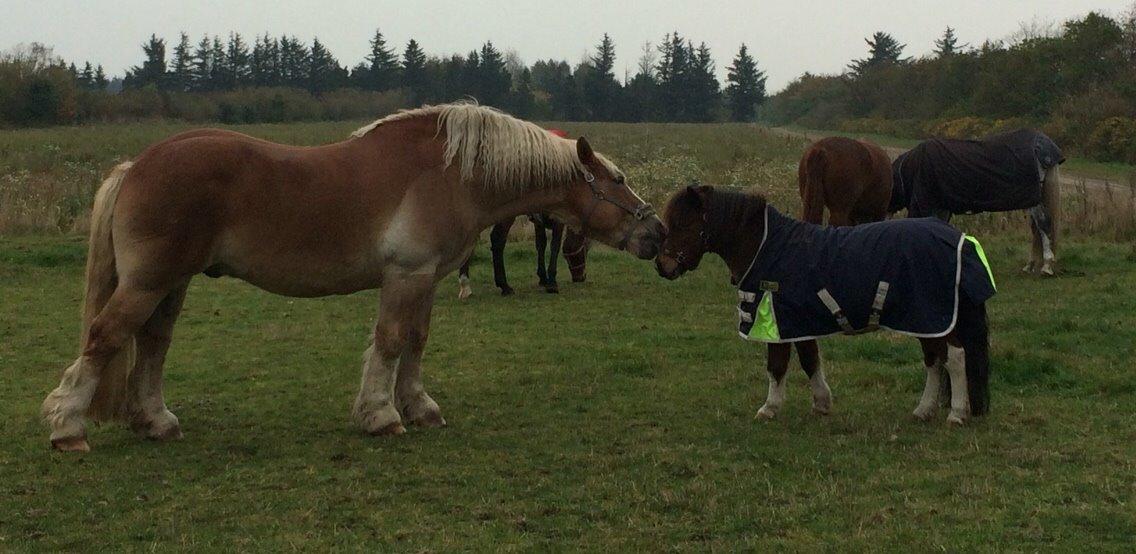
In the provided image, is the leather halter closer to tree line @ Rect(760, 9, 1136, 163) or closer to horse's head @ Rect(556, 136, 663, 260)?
horse's head @ Rect(556, 136, 663, 260)

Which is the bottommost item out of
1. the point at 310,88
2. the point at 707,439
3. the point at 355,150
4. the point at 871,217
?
the point at 707,439

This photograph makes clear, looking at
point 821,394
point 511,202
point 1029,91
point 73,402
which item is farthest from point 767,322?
point 1029,91

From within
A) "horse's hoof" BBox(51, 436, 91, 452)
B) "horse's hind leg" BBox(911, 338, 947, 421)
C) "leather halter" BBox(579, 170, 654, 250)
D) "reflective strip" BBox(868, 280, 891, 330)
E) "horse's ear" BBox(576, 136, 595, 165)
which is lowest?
"horse's hoof" BBox(51, 436, 91, 452)

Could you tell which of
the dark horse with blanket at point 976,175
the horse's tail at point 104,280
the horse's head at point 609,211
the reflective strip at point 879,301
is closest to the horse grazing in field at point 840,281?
the reflective strip at point 879,301

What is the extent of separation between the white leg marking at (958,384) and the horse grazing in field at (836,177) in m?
5.09

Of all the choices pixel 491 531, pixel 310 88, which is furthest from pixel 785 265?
pixel 310 88

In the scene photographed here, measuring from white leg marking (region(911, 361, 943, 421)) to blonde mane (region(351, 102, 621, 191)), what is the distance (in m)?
2.31

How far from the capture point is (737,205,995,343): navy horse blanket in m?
5.95

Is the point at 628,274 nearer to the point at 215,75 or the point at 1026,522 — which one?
the point at 1026,522

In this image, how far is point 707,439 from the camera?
20.2 feet

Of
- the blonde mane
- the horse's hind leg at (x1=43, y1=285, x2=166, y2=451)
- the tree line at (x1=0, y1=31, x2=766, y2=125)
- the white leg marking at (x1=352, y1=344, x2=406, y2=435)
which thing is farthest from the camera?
the tree line at (x1=0, y1=31, x2=766, y2=125)

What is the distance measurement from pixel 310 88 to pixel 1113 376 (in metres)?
81.8

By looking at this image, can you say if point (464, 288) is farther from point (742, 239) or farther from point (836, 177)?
point (742, 239)

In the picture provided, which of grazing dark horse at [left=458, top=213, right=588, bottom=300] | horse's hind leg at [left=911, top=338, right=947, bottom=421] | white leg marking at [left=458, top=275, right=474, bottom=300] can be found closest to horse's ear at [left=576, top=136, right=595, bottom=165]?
horse's hind leg at [left=911, top=338, right=947, bottom=421]
